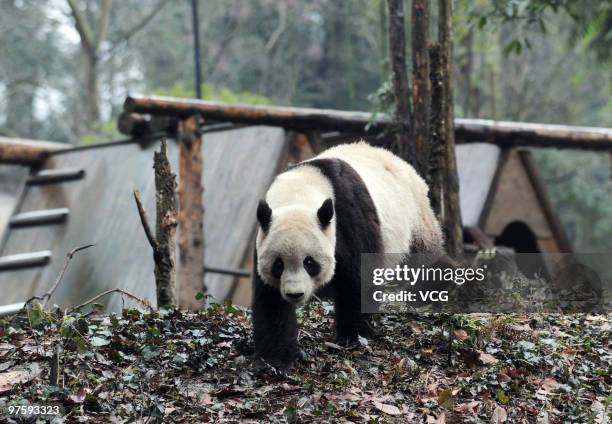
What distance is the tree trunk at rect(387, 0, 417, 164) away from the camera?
7941 mm

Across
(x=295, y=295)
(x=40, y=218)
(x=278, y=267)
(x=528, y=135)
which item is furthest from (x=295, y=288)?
(x=40, y=218)

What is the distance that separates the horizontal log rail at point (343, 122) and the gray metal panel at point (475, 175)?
0.89 ft

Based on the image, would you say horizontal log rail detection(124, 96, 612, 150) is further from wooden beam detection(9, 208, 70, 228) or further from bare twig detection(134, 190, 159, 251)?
bare twig detection(134, 190, 159, 251)

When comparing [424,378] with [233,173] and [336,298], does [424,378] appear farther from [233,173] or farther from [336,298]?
[233,173]

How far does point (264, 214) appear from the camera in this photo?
496 centimetres

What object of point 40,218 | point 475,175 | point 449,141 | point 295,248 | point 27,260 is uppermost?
point 449,141

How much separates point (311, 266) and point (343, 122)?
537 centimetres

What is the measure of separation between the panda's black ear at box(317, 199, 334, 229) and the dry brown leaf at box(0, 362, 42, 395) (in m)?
1.81

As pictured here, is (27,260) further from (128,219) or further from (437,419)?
(437,419)

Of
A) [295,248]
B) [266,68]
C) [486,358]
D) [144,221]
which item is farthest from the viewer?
[266,68]

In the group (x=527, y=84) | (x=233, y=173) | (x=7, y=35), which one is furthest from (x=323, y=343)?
(x=7, y=35)

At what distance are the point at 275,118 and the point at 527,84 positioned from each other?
16.9m

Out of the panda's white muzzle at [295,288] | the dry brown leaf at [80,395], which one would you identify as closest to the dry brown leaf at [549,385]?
the panda's white muzzle at [295,288]

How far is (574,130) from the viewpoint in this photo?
38.9 ft
